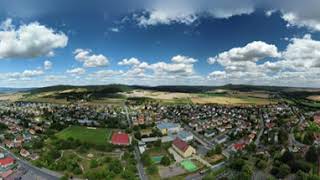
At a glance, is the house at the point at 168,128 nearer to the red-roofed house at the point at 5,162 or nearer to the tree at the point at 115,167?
the tree at the point at 115,167

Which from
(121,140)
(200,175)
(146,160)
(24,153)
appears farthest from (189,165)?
(24,153)

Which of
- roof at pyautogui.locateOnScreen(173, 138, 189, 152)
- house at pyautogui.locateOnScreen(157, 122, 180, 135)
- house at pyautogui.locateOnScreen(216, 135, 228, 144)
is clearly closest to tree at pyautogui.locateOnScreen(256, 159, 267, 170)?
roof at pyautogui.locateOnScreen(173, 138, 189, 152)

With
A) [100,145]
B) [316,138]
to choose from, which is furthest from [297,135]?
[100,145]

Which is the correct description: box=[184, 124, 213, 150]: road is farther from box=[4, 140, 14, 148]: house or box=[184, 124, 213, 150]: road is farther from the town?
box=[4, 140, 14, 148]: house

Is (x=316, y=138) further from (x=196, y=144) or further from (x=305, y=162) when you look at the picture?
(x=196, y=144)

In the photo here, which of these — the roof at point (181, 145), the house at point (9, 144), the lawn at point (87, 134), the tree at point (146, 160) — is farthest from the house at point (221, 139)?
the house at point (9, 144)
